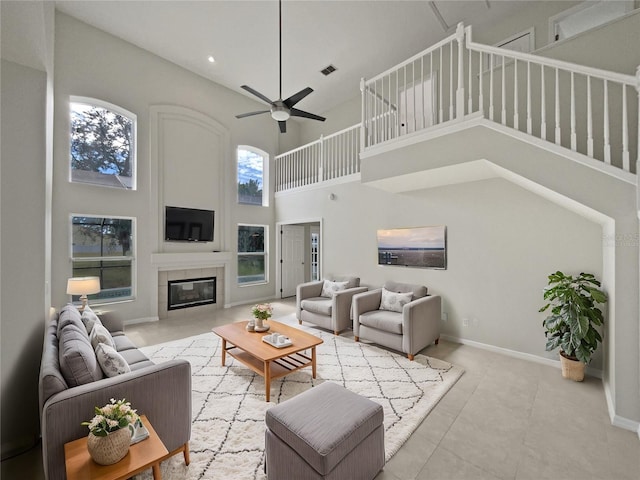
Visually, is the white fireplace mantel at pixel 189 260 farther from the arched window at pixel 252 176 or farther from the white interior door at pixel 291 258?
the white interior door at pixel 291 258

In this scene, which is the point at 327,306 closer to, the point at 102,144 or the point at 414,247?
the point at 414,247

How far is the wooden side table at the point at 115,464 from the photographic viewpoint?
1283 millimetres

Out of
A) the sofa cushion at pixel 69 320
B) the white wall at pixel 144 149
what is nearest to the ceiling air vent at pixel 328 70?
the white wall at pixel 144 149

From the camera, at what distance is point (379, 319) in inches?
151

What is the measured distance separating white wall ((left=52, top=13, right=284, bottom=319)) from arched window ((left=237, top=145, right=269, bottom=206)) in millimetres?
Answer: 249

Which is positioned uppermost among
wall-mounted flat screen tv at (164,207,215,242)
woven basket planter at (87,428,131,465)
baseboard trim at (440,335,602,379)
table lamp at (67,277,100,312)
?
wall-mounted flat screen tv at (164,207,215,242)

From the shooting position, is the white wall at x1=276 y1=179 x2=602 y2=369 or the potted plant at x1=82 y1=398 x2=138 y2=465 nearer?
the potted plant at x1=82 y1=398 x2=138 y2=465

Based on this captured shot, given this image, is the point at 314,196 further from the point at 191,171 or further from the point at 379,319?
the point at 379,319

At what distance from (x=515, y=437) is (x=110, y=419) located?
2735mm

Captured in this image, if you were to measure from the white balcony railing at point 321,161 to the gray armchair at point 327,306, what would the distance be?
237 centimetres

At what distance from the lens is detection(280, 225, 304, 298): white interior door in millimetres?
7527

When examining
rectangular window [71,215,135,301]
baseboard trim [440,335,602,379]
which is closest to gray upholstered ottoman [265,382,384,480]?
baseboard trim [440,335,602,379]

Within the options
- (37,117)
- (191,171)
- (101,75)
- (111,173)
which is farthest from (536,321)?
(101,75)

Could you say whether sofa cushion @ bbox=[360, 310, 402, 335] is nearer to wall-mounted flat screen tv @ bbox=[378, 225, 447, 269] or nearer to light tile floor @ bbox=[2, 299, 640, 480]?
light tile floor @ bbox=[2, 299, 640, 480]
